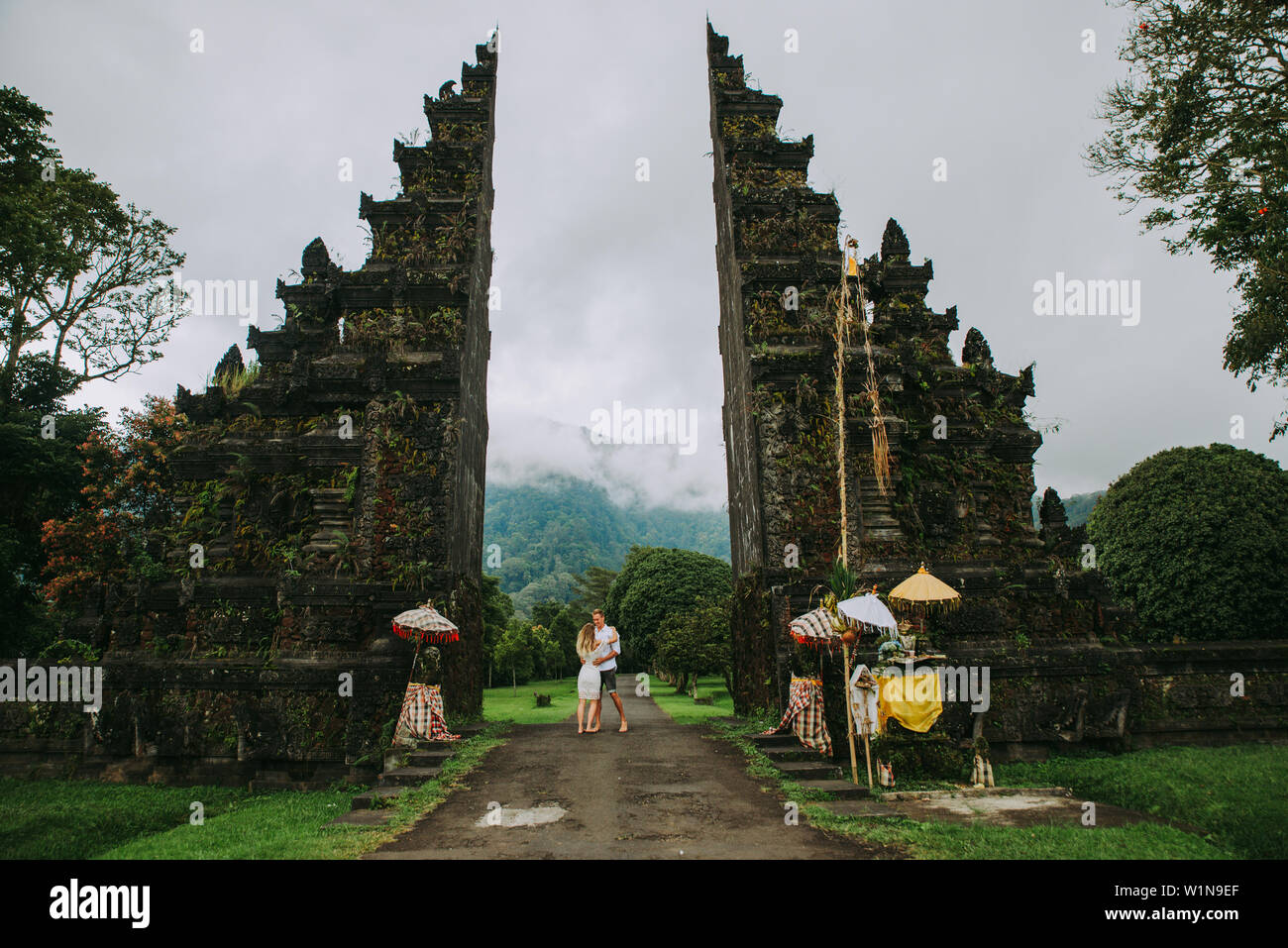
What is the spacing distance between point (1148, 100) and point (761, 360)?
913cm

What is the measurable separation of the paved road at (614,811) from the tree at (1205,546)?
1029cm

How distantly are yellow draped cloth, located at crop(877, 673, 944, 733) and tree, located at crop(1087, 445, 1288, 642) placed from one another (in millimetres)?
9358

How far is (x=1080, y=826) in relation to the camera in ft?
21.5

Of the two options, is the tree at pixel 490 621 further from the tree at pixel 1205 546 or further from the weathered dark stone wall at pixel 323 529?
the tree at pixel 1205 546

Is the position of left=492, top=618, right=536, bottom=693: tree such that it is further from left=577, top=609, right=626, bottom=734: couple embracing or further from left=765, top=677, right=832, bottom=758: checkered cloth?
left=765, top=677, right=832, bottom=758: checkered cloth

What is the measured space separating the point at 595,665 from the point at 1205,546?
481 inches

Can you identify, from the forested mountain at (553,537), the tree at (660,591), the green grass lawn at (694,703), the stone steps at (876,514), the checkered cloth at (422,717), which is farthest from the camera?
the forested mountain at (553,537)

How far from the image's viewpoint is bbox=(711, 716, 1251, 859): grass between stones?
5.70 m

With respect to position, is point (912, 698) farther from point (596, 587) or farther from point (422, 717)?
point (596, 587)

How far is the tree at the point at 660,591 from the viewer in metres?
36.7

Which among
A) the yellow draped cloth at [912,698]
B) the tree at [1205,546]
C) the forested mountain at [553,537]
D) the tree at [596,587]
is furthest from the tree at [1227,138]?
the forested mountain at [553,537]

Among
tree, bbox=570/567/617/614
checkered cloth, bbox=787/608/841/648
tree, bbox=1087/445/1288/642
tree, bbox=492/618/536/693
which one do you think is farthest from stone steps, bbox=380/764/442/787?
tree, bbox=570/567/617/614
